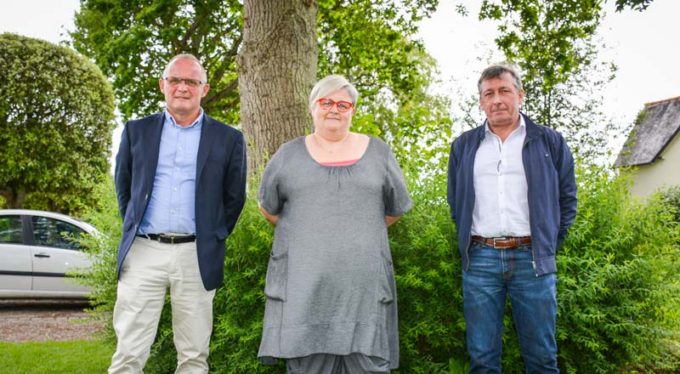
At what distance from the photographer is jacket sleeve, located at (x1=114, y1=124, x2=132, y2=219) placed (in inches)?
161

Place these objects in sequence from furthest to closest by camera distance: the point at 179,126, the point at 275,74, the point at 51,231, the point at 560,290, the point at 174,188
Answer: the point at 51,231, the point at 275,74, the point at 560,290, the point at 179,126, the point at 174,188

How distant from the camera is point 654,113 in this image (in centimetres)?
3862

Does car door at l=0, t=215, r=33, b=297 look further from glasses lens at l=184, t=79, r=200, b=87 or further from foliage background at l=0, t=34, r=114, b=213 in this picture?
foliage background at l=0, t=34, r=114, b=213

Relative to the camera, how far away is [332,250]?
3.41m

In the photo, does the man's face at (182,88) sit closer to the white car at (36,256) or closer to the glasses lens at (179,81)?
the glasses lens at (179,81)

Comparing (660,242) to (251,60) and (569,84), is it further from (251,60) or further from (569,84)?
(569,84)

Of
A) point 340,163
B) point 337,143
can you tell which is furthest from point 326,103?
point 340,163

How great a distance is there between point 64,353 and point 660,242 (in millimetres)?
6345

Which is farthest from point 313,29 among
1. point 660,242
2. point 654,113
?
point 654,113

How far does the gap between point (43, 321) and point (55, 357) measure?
11.7 feet

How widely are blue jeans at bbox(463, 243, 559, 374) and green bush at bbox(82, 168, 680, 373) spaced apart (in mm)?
574

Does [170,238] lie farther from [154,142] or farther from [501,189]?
[501,189]

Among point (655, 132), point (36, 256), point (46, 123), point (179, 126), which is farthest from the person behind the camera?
point (655, 132)

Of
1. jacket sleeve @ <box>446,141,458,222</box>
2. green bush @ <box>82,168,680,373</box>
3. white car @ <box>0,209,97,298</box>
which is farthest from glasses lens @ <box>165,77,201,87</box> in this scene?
white car @ <box>0,209,97,298</box>
